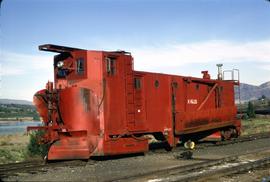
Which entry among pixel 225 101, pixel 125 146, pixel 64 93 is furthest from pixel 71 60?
pixel 225 101

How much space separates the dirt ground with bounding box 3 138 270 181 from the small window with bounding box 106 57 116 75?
3.32m

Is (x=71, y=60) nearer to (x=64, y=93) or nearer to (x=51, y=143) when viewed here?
(x=64, y=93)

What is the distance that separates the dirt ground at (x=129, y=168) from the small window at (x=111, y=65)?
3316 millimetres

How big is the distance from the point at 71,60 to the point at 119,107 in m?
2.63

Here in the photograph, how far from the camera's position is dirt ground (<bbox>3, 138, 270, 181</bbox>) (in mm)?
11484

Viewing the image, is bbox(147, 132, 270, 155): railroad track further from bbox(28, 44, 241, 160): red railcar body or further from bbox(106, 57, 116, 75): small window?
bbox(106, 57, 116, 75): small window

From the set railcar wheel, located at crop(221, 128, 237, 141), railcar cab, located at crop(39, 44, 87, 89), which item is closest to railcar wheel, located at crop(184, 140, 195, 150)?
railcar wheel, located at crop(221, 128, 237, 141)

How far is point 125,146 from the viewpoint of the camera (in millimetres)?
15641

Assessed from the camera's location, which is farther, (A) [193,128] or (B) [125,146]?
(A) [193,128]

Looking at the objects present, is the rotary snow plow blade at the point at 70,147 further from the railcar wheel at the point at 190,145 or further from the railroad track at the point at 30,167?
the railcar wheel at the point at 190,145

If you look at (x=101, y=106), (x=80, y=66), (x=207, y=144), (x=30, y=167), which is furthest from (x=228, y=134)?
(x=30, y=167)

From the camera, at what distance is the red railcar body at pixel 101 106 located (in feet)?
48.9

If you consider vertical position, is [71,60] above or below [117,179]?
above

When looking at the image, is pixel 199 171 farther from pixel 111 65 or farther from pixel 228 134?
pixel 228 134
